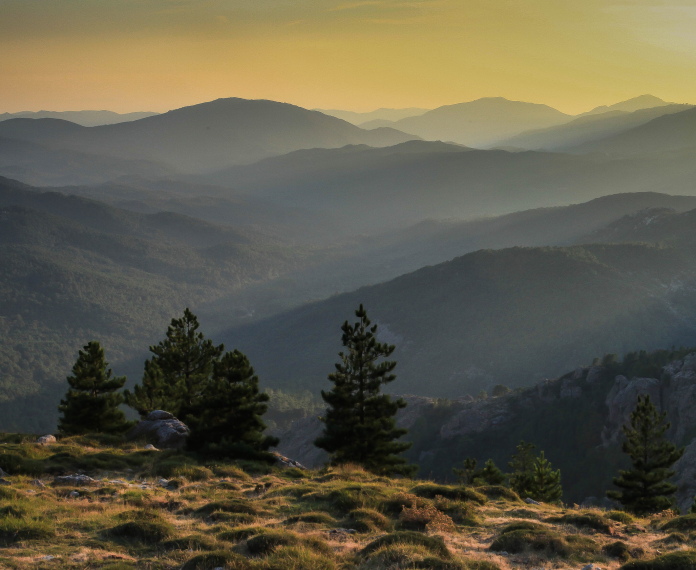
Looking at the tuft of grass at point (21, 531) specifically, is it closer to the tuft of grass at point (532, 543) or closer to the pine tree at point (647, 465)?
the tuft of grass at point (532, 543)

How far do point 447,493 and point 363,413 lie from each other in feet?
51.6

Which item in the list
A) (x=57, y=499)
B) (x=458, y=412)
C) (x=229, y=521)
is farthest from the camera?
(x=458, y=412)

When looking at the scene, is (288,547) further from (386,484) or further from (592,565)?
(386,484)

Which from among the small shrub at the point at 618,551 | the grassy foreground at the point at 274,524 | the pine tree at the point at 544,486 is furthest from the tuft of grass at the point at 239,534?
the pine tree at the point at 544,486

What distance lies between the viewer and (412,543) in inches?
696

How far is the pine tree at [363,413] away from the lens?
41.8m

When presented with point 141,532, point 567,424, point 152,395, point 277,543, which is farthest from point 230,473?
point 567,424

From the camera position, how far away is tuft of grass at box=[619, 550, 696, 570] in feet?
53.1

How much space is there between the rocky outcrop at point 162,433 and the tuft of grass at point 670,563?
88.9 feet

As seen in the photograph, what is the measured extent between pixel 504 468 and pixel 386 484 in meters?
111

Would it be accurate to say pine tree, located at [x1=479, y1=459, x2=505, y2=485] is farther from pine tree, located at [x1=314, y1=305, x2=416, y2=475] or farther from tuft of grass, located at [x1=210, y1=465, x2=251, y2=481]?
tuft of grass, located at [x1=210, y1=465, x2=251, y2=481]

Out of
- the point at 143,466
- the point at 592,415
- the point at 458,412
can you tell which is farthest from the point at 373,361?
the point at 458,412

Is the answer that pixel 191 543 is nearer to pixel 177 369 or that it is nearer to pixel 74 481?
pixel 74 481

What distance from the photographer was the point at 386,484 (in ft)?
102
